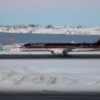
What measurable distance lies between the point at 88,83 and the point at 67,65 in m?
13.7

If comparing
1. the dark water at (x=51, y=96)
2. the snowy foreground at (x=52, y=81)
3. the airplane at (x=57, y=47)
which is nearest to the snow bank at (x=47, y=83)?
the snowy foreground at (x=52, y=81)

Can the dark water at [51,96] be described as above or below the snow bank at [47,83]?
above

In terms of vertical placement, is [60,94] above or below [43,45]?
above

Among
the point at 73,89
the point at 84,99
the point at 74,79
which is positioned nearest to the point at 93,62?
the point at 74,79

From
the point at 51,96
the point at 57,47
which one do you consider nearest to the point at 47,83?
the point at 51,96

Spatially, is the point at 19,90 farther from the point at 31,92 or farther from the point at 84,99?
the point at 84,99

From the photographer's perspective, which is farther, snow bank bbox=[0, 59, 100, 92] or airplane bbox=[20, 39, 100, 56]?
airplane bbox=[20, 39, 100, 56]

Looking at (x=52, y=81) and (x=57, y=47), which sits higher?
(x=52, y=81)

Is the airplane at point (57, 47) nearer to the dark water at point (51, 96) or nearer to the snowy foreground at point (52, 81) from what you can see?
the snowy foreground at point (52, 81)

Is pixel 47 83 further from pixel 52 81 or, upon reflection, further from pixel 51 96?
pixel 51 96

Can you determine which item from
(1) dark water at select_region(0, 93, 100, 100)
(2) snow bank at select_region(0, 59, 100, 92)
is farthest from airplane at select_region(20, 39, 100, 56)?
(1) dark water at select_region(0, 93, 100, 100)

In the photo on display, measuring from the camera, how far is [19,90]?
26.9 metres

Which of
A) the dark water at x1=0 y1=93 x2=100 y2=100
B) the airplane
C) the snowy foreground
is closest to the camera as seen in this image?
the dark water at x1=0 y1=93 x2=100 y2=100

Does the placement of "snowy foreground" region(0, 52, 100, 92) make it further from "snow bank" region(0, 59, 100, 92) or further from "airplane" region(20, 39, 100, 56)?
"airplane" region(20, 39, 100, 56)
